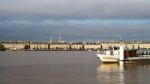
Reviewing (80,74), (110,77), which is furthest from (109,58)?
(110,77)

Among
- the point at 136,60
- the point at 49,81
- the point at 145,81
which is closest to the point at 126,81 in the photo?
the point at 145,81

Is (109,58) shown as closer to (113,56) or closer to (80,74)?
(113,56)

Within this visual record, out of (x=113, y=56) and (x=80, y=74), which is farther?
(x=113, y=56)

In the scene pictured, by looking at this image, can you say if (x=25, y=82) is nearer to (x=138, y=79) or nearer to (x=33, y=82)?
(x=33, y=82)

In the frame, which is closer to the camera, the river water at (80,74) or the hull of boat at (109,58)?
the river water at (80,74)

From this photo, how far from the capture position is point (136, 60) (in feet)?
229

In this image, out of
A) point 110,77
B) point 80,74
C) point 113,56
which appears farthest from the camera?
point 113,56

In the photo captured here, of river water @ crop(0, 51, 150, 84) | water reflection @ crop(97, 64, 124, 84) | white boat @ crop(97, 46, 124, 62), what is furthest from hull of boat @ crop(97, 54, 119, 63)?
water reflection @ crop(97, 64, 124, 84)

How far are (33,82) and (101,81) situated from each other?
20.4 feet

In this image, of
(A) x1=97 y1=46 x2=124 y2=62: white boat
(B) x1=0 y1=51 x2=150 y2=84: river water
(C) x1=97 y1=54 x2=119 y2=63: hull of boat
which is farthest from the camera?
(C) x1=97 y1=54 x2=119 y2=63: hull of boat

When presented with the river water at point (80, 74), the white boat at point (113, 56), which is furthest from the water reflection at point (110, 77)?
the white boat at point (113, 56)

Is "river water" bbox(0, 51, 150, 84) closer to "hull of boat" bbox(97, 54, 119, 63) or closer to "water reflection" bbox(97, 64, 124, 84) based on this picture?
"water reflection" bbox(97, 64, 124, 84)

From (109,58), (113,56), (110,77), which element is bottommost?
(110,77)

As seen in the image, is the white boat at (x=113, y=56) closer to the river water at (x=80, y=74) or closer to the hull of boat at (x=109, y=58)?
the hull of boat at (x=109, y=58)
